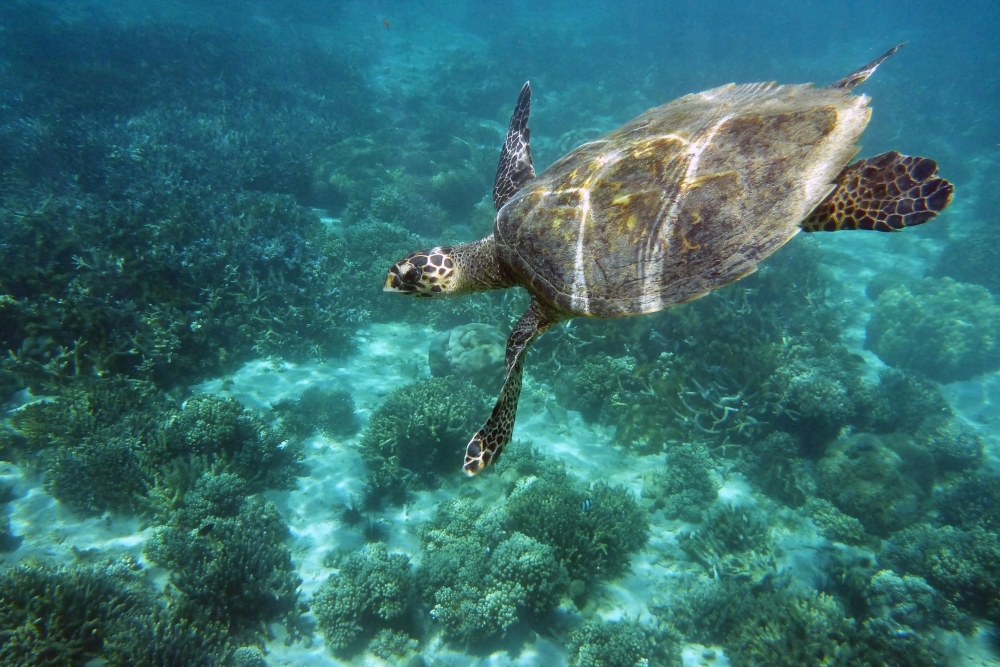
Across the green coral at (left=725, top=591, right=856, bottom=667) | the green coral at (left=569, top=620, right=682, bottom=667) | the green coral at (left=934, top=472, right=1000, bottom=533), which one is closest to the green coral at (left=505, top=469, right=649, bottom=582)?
the green coral at (left=569, top=620, right=682, bottom=667)

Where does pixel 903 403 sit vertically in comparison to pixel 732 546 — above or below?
above

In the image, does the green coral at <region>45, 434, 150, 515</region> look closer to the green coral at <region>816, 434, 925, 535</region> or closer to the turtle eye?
the turtle eye

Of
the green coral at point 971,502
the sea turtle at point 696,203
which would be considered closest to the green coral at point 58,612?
the sea turtle at point 696,203

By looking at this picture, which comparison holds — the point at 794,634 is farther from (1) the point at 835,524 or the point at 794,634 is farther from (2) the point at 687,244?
(2) the point at 687,244

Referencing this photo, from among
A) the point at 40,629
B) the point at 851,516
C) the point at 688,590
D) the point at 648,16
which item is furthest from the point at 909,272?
the point at 648,16

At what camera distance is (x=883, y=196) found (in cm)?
313

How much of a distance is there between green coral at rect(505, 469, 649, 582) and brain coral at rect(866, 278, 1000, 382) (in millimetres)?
9543

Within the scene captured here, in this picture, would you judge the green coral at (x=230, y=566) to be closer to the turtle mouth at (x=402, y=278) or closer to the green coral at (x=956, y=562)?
the turtle mouth at (x=402, y=278)

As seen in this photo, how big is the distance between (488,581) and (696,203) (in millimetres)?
4643

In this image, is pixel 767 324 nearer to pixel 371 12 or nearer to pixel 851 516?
pixel 851 516

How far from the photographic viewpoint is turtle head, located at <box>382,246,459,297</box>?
448 cm

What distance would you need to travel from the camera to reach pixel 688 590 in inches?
215

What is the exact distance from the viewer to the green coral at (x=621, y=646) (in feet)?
15.1

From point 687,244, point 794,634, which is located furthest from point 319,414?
point 794,634
